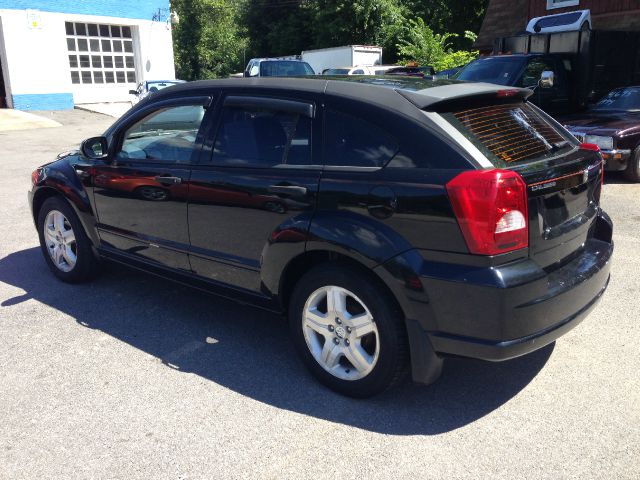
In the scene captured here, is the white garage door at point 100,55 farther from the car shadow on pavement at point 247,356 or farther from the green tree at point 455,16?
the car shadow on pavement at point 247,356

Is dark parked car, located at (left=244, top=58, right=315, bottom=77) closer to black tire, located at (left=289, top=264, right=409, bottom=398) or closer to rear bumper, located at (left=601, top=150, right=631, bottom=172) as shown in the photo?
rear bumper, located at (left=601, top=150, right=631, bottom=172)

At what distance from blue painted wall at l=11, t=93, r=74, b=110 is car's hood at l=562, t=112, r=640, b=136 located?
825 inches

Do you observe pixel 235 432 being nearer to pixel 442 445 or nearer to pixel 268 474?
pixel 268 474

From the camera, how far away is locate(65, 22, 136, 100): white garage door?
25.5 m

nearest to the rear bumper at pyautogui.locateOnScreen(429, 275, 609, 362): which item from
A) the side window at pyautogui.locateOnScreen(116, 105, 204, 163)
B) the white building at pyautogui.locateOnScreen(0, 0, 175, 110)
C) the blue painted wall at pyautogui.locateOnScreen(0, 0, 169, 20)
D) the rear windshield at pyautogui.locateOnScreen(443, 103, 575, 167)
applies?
the rear windshield at pyautogui.locateOnScreen(443, 103, 575, 167)

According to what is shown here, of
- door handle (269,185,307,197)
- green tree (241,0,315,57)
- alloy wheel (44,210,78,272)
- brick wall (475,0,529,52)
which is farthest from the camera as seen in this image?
green tree (241,0,315,57)

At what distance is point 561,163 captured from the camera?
128 inches

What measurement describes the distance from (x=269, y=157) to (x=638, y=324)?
2.81m

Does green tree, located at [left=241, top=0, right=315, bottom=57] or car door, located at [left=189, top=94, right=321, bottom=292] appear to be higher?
green tree, located at [left=241, top=0, right=315, bottom=57]

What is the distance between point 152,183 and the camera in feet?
13.9

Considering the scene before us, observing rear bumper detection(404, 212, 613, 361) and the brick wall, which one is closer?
rear bumper detection(404, 212, 613, 361)

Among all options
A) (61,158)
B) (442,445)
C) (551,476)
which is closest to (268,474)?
(442,445)

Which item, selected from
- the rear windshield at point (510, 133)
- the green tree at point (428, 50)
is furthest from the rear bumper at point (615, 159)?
the green tree at point (428, 50)

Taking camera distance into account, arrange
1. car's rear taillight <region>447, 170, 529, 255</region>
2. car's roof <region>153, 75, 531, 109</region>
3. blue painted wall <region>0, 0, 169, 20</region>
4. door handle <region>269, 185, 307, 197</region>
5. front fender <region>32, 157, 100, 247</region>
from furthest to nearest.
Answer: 1. blue painted wall <region>0, 0, 169, 20</region>
2. front fender <region>32, 157, 100, 247</region>
3. door handle <region>269, 185, 307, 197</region>
4. car's roof <region>153, 75, 531, 109</region>
5. car's rear taillight <region>447, 170, 529, 255</region>
